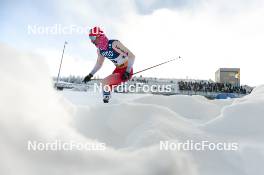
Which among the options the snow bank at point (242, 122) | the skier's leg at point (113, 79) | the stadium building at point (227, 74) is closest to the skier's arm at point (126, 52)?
the skier's leg at point (113, 79)

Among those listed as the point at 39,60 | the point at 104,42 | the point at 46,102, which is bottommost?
the point at 46,102

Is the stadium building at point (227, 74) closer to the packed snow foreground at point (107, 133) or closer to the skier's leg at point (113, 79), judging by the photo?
the skier's leg at point (113, 79)

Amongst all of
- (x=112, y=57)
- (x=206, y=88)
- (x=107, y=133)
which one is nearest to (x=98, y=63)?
(x=112, y=57)

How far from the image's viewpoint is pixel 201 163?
131 inches

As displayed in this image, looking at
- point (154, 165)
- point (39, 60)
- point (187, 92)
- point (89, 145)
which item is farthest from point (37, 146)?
point (187, 92)

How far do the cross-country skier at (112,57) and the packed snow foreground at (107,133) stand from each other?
129 inches

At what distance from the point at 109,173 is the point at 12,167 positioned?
2.61 feet

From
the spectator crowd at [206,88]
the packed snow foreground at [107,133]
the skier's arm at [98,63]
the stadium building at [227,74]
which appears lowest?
the packed snow foreground at [107,133]

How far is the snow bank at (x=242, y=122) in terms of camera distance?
4.02m

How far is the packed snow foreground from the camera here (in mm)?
2762

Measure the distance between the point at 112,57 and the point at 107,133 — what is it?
4558mm

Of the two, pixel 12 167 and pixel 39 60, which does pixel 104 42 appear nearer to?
pixel 39 60

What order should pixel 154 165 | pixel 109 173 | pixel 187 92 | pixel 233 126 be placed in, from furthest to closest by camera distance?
pixel 187 92 → pixel 233 126 → pixel 154 165 → pixel 109 173

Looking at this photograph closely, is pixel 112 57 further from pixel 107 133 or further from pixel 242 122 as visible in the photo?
pixel 242 122
